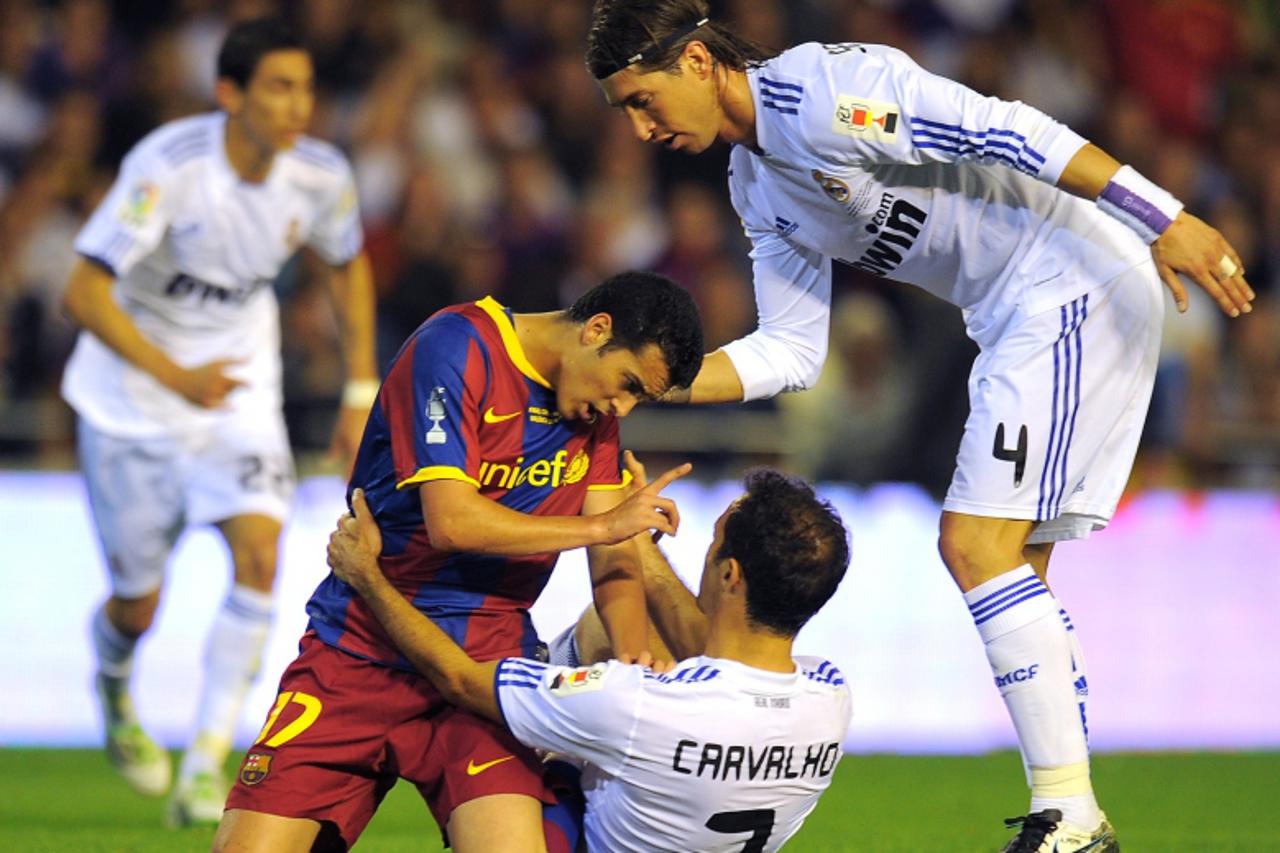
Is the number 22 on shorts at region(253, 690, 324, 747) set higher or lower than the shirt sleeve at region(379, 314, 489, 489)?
lower

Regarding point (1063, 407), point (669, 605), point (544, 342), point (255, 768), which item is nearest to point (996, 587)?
point (1063, 407)

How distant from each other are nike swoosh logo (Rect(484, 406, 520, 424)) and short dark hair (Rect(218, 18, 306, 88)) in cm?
305

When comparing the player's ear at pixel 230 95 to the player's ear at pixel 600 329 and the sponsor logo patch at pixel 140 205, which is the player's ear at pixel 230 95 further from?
the player's ear at pixel 600 329

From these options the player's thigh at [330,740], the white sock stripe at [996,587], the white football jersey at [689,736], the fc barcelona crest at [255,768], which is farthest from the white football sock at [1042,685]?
the fc barcelona crest at [255,768]

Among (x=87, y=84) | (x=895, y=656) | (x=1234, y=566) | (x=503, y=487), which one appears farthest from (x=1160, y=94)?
(x=503, y=487)

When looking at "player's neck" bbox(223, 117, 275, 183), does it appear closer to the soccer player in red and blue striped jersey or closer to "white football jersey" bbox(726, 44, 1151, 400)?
"white football jersey" bbox(726, 44, 1151, 400)

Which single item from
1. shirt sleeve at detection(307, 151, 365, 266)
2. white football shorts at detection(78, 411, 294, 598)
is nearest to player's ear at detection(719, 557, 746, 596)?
white football shorts at detection(78, 411, 294, 598)

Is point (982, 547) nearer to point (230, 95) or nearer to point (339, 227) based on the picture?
point (339, 227)

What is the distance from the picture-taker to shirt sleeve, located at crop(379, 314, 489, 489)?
→ 4391mm

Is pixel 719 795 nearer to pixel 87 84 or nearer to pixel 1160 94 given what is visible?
pixel 87 84

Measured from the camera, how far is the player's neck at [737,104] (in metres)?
5.02

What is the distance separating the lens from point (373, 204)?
38.9 feet

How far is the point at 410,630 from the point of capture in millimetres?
4422

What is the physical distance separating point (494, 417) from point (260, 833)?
1145 millimetres
